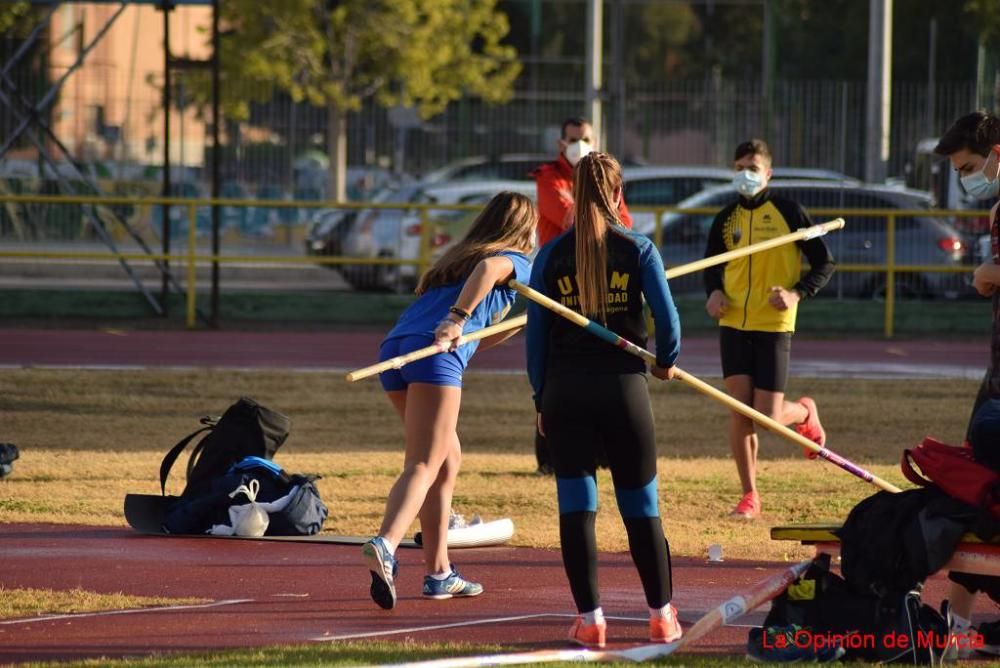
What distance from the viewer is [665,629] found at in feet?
21.8

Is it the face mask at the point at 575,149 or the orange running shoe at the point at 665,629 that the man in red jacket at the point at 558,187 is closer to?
the face mask at the point at 575,149

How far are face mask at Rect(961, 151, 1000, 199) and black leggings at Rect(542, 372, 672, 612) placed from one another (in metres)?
1.53

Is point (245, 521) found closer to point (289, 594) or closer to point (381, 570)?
point (289, 594)

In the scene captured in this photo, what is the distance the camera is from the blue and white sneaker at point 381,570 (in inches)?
278

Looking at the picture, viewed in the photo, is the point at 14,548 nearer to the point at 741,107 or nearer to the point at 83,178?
the point at 83,178

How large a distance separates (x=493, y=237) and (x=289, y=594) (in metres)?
1.85

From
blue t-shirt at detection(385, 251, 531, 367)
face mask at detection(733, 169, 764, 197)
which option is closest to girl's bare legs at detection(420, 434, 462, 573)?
blue t-shirt at detection(385, 251, 531, 367)

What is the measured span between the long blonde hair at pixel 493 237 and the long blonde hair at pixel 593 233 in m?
0.76

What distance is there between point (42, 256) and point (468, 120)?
6.60 metres

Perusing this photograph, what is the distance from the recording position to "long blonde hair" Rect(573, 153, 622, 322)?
6.54 metres

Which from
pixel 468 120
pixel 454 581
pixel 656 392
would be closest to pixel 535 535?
pixel 454 581

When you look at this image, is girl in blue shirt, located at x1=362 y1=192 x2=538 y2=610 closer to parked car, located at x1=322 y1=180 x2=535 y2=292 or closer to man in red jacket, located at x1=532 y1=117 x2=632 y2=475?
man in red jacket, located at x1=532 y1=117 x2=632 y2=475

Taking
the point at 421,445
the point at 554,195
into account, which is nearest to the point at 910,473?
the point at 421,445

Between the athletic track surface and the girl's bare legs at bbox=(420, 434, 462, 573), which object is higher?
the girl's bare legs at bbox=(420, 434, 462, 573)
